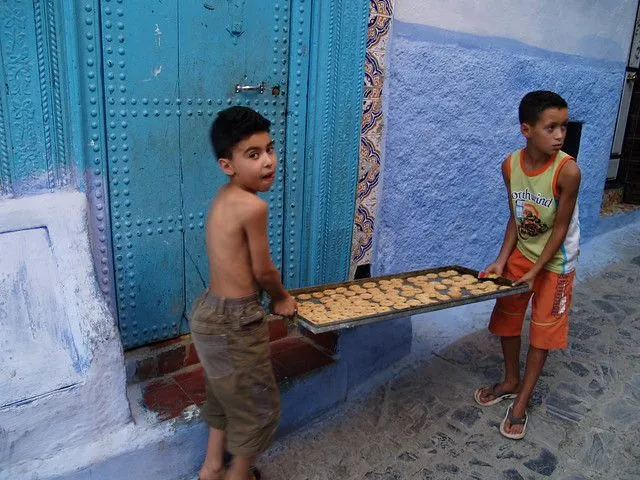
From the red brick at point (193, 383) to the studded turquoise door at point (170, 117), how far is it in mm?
233

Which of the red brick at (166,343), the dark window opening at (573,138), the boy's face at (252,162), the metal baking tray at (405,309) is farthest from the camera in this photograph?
the dark window opening at (573,138)

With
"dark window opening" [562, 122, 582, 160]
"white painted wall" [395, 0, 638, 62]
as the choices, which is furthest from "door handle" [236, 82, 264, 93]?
"dark window opening" [562, 122, 582, 160]

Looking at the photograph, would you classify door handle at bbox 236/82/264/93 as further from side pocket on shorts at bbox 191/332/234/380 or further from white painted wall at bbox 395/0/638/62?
side pocket on shorts at bbox 191/332/234/380

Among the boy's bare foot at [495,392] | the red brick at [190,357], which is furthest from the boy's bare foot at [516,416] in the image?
the red brick at [190,357]

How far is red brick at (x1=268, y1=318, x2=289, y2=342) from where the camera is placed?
3.13m

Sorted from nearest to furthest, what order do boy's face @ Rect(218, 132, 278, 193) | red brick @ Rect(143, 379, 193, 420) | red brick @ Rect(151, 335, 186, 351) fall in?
boy's face @ Rect(218, 132, 278, 193)
red brick @ Rect(143, 379, 193, 420)
red brick @ Rect(151, 335, 186, 351)

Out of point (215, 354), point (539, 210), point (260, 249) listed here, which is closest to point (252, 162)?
point (260, 249)

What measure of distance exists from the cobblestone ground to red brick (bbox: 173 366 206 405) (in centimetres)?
41

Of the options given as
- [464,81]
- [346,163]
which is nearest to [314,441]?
[346,163]

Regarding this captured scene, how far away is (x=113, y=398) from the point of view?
206 cm

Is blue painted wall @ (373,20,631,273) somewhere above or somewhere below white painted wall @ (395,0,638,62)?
below

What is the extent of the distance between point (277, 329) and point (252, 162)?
1510 millimetres

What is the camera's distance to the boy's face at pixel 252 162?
183 cm

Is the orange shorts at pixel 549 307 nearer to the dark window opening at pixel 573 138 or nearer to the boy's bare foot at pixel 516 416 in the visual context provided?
the boy's bare foot at pixel 516 416
